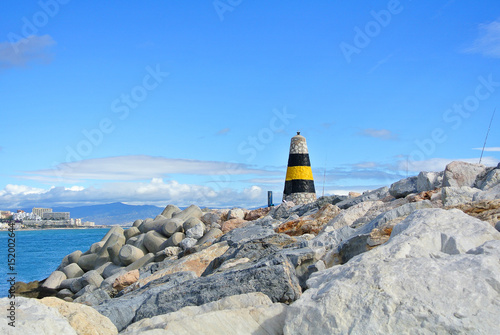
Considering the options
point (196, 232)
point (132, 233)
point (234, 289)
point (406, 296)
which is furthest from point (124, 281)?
point (132, 233)

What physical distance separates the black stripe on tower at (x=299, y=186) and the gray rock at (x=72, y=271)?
672 centimetres

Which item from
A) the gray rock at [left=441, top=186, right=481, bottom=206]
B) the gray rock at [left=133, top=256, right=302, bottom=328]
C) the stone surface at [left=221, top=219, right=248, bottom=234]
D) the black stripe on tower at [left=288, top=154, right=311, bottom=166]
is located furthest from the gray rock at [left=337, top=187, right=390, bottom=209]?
the gray rock at [left=133, top=256, right=302, bottom=328]

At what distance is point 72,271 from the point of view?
567 inches

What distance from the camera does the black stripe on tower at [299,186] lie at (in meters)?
16.3

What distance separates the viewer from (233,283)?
3.85 m

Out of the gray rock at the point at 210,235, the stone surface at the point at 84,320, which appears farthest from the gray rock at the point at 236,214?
the stone surface at the point at 84,320

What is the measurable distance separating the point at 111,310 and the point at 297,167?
42.0 feet

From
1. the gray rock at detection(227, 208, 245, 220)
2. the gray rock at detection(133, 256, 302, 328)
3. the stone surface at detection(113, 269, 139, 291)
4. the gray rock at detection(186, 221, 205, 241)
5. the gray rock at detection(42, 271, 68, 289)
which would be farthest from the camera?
the gray rock at detection(227, 208, 245, 220)

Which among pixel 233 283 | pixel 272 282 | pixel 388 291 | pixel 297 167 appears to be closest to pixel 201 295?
pixel 233 283

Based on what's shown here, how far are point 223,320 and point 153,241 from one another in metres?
10.3

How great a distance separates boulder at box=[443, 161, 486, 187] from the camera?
8.39m

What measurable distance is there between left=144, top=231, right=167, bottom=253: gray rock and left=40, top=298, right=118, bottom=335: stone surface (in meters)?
9.42

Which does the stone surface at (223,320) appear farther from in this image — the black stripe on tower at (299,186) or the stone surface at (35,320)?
the black stripe on tower at (299,186)

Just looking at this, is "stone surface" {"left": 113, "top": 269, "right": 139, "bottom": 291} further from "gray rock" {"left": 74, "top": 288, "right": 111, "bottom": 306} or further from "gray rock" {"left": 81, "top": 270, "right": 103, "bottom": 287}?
"gray rock" {"left": 81, "top": 270, "right": 103, "bottom": 287}
